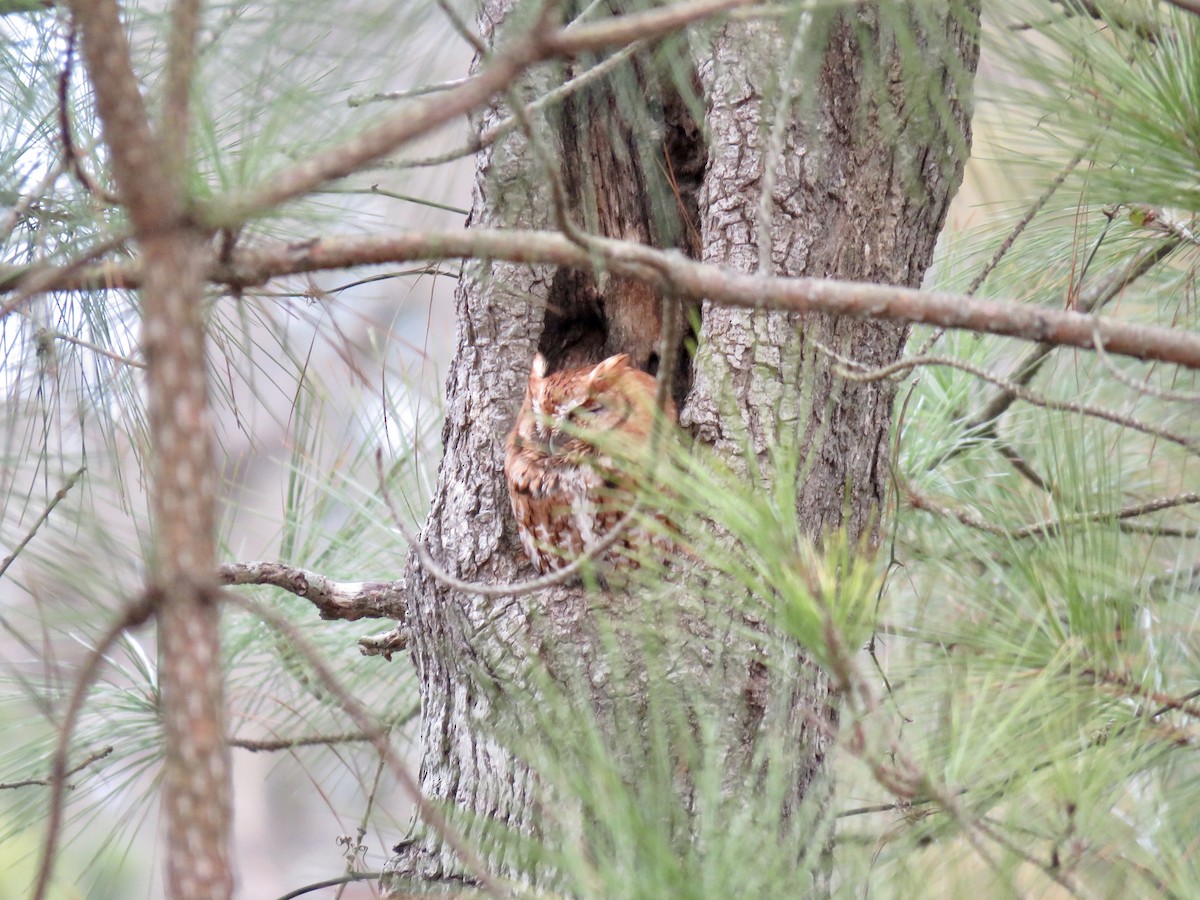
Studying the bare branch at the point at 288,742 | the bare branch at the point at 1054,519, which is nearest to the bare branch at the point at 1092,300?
the bare branch at the point at 1054,519

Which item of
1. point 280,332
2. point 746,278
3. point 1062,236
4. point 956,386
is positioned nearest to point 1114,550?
point 746,278

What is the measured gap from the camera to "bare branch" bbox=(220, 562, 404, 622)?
169 cm

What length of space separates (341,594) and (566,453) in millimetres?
423

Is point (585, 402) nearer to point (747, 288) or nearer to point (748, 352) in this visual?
point (748, 352)

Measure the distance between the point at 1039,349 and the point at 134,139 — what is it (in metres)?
1.70

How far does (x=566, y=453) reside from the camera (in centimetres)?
176

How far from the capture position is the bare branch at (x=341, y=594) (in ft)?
5.54

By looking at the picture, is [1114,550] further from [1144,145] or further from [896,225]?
[896,225]

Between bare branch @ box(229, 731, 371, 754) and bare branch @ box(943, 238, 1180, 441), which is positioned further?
bare branch @ box(229, 731, 371, 754)

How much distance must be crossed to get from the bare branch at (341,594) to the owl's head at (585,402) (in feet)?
1.11

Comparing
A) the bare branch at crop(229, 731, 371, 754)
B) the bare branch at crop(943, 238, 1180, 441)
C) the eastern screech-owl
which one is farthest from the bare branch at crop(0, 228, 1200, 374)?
the bare branch at crop(229, 731, 371, 754)

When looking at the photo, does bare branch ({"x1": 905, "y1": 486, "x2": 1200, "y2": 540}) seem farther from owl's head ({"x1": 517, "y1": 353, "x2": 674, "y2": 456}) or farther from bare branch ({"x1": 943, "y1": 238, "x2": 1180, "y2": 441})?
owl's head ({"x1": 517, "y1": 353, "x2": 674, "y2": 456})

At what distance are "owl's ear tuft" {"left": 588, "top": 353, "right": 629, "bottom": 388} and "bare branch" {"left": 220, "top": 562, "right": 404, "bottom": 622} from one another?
17.9 inches

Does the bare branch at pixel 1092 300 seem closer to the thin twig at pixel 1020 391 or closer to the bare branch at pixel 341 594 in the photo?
the thin twig at pixel 1020 391
